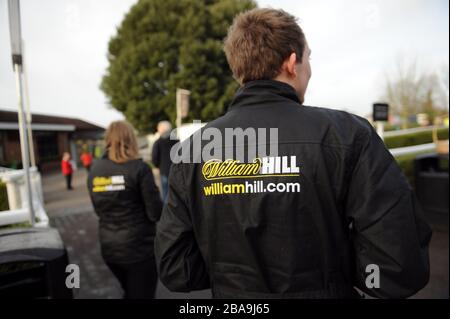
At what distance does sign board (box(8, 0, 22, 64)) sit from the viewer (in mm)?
1600

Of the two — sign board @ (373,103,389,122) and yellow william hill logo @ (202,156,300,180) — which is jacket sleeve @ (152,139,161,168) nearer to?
sign board @ (373,103,389,122)

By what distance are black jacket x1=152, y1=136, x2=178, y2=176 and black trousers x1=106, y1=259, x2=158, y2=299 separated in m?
3.07

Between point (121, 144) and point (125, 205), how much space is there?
501 millimetres

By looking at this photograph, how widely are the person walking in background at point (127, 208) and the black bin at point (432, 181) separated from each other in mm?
4336

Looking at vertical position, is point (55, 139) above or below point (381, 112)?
below

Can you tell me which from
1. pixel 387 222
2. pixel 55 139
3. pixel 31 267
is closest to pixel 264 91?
pixel 387 222

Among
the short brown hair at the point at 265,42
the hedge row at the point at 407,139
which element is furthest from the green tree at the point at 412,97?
the short brown hair at the point at 265,42

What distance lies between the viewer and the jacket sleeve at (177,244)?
1.30m

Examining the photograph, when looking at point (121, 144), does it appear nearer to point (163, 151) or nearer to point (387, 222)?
point (387, 222)

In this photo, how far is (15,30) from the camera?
66.2 inches
